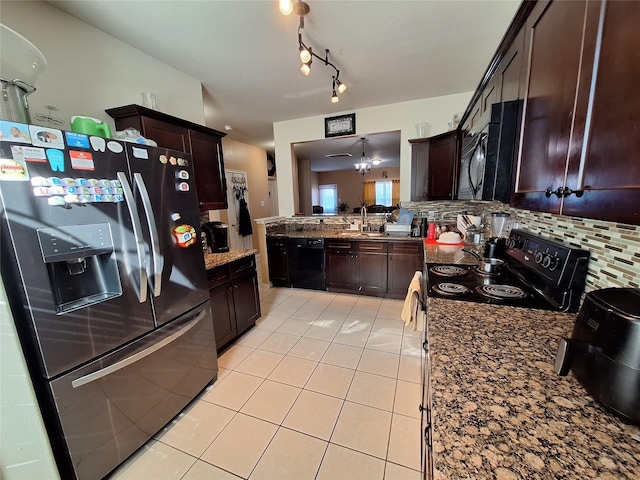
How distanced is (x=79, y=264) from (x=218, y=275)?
1027mm

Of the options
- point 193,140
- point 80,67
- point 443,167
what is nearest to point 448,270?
point 443,167

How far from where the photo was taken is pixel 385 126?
3562mm

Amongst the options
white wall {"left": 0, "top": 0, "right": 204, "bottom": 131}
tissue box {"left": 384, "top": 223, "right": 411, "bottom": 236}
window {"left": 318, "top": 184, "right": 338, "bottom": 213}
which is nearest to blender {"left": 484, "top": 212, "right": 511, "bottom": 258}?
tissue box {"left": 384, "top": 223, "right": 411, "bottom": 236}

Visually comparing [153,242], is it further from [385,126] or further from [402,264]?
[385,126]

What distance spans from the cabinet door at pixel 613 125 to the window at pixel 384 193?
10061mm

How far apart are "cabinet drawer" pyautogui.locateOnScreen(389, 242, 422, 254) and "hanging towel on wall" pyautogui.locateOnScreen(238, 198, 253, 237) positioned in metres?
3.42

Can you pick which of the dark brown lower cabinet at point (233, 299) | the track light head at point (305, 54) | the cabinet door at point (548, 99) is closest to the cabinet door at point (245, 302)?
the dark brown lower cabinet at point (233, 299)

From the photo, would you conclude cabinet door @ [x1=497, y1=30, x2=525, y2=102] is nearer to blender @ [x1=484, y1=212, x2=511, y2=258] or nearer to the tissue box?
blender @ [x1=484, y1=212, x2=511, y2=258]

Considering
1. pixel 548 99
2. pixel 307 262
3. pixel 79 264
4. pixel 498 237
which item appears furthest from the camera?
pixel 307 262

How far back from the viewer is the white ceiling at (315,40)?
1679 mm

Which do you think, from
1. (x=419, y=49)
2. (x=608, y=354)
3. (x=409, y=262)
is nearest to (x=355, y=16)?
(x=419, y=49)

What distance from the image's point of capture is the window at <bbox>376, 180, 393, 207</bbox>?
34.0 feet

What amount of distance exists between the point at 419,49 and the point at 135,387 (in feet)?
10.7

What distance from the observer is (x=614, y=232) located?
0.88 meters
